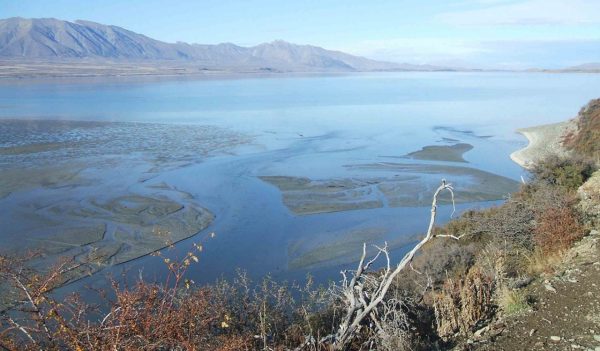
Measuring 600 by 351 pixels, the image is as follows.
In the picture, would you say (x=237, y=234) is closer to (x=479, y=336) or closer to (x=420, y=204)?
(x=420, y=204)

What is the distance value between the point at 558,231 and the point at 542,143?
83.1ft

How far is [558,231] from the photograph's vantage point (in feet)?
30.3

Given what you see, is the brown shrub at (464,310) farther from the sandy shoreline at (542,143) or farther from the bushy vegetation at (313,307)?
the sandy shoreline at (542,143)

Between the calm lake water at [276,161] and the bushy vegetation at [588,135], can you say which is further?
the bushy vegetation at [588,135]

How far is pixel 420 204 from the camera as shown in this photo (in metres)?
20.5

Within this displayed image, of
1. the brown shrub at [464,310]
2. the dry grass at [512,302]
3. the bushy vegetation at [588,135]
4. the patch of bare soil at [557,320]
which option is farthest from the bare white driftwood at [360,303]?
the bushy vegetation at [588,135]

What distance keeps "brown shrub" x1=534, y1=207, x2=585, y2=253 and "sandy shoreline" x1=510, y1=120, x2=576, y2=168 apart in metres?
17.4

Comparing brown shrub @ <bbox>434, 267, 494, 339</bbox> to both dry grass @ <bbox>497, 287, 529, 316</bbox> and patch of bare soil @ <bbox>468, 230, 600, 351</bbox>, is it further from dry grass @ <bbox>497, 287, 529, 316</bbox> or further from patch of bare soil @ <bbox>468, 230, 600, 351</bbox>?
patch of bare soil @ <bbox>468, 230, 600, 351</bbox>

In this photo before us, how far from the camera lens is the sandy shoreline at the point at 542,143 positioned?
2847 centimetres

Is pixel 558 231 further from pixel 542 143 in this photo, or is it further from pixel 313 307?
pixel 542 143

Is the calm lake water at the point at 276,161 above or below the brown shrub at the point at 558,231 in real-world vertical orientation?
below

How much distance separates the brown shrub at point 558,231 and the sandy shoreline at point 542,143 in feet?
57.2

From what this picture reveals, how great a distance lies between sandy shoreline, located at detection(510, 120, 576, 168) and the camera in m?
28.5

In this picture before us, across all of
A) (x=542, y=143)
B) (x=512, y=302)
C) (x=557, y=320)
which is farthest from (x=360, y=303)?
(x=542, y=143)
